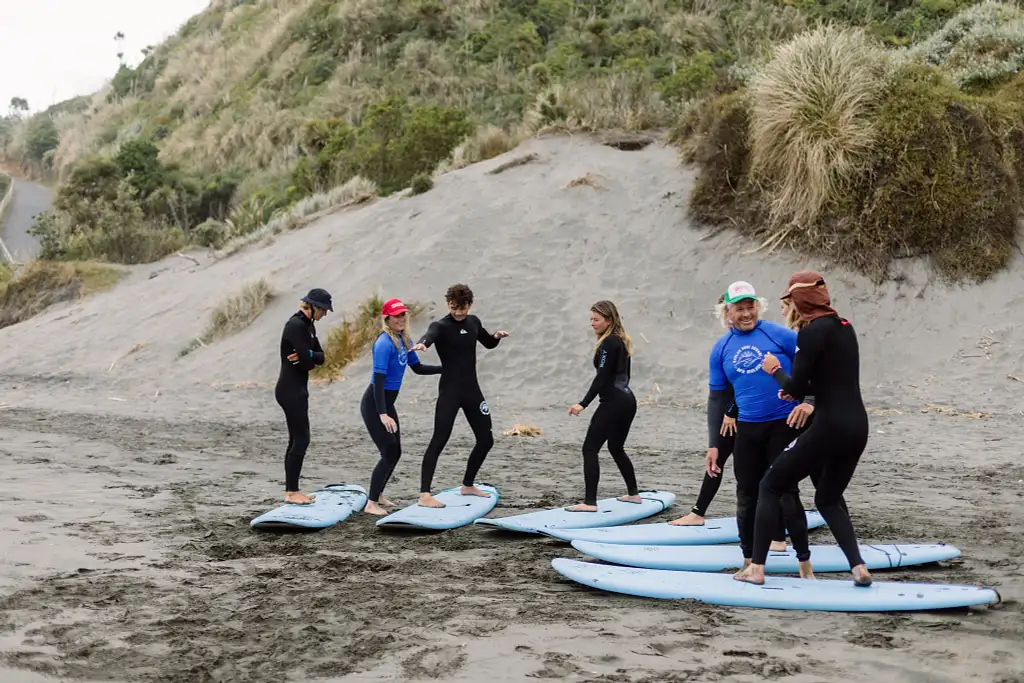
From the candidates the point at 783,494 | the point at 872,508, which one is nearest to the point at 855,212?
the point at 872,508

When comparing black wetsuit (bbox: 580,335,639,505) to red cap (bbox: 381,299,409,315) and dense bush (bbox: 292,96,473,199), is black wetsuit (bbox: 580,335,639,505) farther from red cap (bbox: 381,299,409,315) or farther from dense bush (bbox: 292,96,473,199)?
dense bush (bbox: 292,96,473,199)

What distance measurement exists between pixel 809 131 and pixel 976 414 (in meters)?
5.05

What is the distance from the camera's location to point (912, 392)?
1217 cm

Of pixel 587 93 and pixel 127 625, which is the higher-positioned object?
pixel 587 93

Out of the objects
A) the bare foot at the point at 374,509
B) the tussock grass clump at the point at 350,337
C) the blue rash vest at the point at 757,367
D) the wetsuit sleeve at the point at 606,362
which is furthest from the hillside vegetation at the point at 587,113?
the blue rash vest at the point at 757,367

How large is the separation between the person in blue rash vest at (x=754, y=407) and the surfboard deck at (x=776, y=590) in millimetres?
277

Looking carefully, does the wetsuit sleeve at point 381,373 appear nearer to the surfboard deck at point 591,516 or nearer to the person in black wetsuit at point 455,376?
the person in black wetsuit at point 455,376

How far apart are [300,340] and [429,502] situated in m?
1.44

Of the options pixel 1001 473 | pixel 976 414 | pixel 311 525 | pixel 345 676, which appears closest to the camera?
pixel 345 676

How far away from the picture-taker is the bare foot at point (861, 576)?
16.0 feet

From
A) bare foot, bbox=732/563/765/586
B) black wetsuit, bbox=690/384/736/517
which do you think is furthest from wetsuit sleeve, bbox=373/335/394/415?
bare foot, bbox=732/563/765/586

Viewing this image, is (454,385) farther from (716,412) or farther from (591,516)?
(716,412)

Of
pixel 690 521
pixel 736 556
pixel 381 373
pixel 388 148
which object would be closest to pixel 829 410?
pixel 736 556

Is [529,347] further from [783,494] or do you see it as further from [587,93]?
[783,494]
